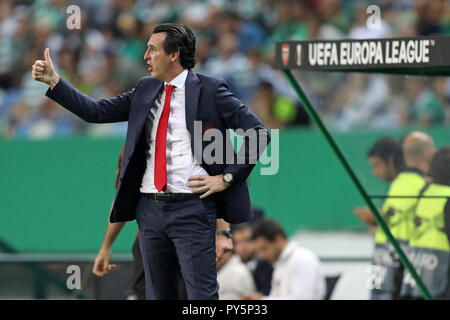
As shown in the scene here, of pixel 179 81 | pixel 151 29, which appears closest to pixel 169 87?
pixel 179 81

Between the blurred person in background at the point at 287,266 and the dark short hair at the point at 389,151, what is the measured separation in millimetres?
1708

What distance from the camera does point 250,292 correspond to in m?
8.62

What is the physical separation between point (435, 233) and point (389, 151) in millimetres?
654

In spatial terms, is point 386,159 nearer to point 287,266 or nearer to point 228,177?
point 287,266

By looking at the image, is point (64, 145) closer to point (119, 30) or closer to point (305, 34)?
point (119, 30)

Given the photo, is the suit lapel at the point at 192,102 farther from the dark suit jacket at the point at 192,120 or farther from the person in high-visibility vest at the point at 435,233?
the person in high-visibility vest at the point at 435,233

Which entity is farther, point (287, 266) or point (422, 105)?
point (287, 266)

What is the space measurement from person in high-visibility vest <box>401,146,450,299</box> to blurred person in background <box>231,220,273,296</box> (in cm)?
233

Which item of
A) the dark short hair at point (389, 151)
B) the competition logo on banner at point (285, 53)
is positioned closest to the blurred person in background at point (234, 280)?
the dark short hair at point (389, 151)

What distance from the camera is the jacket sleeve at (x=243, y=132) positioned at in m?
4.89

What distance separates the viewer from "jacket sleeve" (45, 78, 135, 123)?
493cm

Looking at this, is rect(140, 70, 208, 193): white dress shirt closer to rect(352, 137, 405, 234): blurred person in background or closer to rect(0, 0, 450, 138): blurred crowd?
rect(352, 137, 405, 234): blurred person in background

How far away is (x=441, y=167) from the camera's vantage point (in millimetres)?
6559

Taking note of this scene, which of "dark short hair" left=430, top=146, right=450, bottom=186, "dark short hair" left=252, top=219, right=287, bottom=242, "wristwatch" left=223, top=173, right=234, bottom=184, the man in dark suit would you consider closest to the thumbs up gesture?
the man in dark suit
